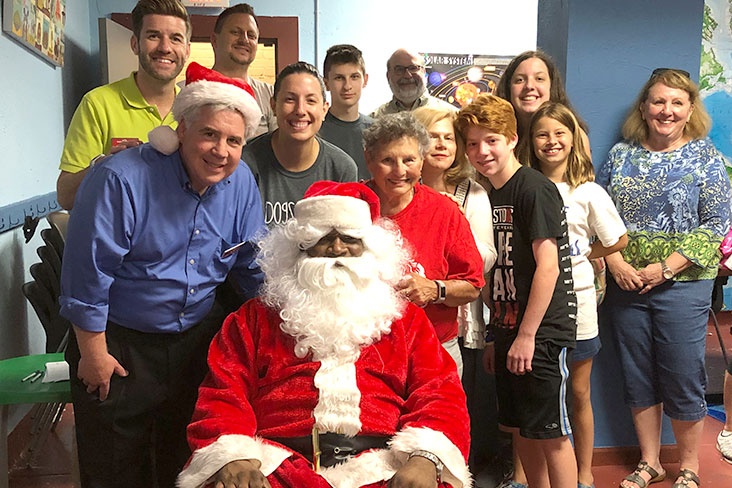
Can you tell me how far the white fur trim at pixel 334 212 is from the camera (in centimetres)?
186

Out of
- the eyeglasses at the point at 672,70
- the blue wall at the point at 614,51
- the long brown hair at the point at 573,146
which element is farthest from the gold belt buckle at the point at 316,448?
the eyeglasses at the point at 672,70

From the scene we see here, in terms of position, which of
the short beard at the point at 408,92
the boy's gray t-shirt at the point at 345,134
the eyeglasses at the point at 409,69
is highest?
the eyeglasses at the point at 409,69

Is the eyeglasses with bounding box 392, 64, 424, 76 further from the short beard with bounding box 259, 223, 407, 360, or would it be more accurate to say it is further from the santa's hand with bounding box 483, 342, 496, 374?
the short beard with bounding box 259, 223, 407, 360

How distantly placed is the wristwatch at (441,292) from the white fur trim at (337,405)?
432 mm

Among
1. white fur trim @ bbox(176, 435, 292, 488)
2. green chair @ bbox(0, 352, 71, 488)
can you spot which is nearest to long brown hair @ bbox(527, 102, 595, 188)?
white fur trim @ bbox(176, 435, 292, 488)

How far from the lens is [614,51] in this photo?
3.02m

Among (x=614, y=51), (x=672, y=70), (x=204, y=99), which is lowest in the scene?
(x=204, y=99)

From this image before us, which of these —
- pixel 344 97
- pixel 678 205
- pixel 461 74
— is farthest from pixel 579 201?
pixel 461 74

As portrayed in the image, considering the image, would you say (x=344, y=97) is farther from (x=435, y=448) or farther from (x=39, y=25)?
(x=39, y=25)

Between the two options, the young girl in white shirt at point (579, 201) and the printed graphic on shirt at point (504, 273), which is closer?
the printed graphic on shirt at point (504, 273)

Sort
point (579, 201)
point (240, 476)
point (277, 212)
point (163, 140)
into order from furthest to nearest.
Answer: point (579, 201), point (277, 212), point (163, 140), point (240, 476)

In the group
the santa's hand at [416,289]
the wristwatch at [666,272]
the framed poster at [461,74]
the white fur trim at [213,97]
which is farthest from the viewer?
the framed poster at [461,74]

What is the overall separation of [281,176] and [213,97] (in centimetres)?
52

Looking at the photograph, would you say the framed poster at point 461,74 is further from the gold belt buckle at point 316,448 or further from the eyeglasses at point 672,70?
the gold belt buckle at point 316,448
